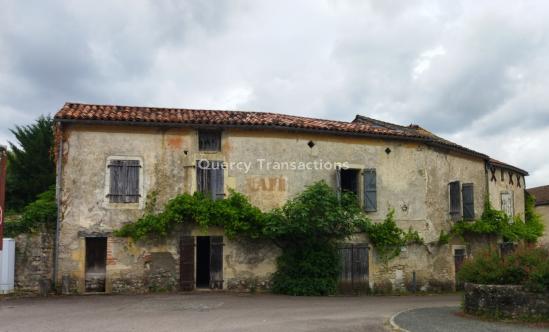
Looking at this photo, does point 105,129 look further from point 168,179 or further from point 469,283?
point 469,283

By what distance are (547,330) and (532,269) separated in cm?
144

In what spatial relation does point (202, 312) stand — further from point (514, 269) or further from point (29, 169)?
point (29, 169)

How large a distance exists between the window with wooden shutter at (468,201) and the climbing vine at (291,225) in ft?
18.4

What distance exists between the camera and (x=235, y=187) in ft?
56.2

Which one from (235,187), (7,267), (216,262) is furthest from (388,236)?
(7,267)

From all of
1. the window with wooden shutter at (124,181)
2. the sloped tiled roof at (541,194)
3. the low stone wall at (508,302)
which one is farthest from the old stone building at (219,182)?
the sloped tiled roof at (541,194)

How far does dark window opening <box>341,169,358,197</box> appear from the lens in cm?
1872

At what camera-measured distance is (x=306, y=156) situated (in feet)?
58.9

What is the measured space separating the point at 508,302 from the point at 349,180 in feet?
28.9

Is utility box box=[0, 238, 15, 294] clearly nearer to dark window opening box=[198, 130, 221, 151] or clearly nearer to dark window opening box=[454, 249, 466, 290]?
dark window opening box=[198, 130, 221, 151]

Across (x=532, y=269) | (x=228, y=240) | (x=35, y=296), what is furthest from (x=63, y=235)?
(x=532, y=269)

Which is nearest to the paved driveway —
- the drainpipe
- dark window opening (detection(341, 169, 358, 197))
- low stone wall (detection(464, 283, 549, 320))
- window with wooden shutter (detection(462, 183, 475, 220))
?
the drainpipe

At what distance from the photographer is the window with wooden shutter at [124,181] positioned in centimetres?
1622

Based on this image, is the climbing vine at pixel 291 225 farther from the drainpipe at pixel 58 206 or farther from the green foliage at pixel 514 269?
the green foliage at pixel 514 269
